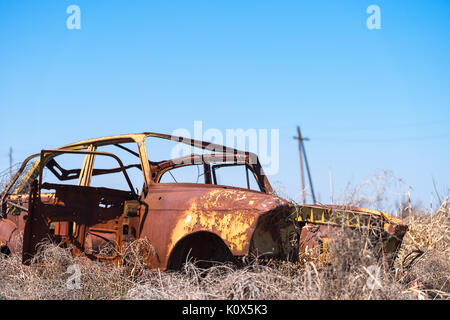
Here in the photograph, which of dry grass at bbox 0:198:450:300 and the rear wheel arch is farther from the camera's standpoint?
the rear wheel arch

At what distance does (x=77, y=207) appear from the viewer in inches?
210

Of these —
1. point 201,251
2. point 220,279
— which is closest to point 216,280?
point 220,279

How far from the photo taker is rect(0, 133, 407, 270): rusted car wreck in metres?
4.46

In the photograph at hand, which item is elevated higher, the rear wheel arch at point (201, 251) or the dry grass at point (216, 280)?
the rear wheel arch at point (201, 251)

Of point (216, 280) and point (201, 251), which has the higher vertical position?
point (201, 251)

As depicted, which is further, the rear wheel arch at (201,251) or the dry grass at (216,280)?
the rear wheel arch at (201,251)

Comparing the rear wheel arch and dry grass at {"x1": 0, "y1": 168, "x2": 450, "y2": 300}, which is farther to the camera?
the rear wheel arch

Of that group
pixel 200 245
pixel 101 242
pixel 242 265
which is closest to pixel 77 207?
pixel 101 242

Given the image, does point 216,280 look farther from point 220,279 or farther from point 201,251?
point 201,251

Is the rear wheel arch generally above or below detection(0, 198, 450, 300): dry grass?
above

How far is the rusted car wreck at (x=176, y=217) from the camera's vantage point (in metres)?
4.46

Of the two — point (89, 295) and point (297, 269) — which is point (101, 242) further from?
point (297, 269)

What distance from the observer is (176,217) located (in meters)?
4.76
